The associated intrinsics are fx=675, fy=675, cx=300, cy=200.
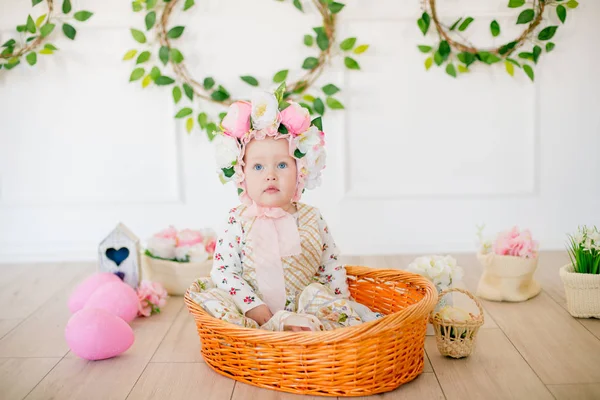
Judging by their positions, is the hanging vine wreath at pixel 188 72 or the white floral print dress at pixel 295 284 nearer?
the white floral print dress at pixel 295 284

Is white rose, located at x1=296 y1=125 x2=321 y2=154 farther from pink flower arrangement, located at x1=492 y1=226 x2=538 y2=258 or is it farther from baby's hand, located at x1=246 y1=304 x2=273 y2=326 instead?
pink flower arrangement, located at x1=492 y1=226 x2=538 y2=258

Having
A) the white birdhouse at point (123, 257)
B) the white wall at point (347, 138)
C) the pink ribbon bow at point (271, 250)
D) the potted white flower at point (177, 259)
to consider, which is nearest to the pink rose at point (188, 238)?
the potted white flower at point (177, 259)

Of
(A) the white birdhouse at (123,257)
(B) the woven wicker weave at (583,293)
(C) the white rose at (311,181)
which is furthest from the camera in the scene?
(A) the white birdhouse at (123,257)

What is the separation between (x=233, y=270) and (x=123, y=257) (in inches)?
28.4

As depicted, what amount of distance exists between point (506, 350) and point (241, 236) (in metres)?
0.88

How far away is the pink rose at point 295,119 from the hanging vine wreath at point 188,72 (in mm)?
1167

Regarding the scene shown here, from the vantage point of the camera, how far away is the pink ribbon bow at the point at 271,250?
6.82ft

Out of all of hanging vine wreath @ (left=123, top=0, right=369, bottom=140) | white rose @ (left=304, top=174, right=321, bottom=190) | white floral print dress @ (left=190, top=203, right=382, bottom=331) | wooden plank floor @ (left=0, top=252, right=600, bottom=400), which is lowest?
wooden plank floor @ (left=0, top=252, right=600, bottom=400)

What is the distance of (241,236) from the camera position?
2.13 meters

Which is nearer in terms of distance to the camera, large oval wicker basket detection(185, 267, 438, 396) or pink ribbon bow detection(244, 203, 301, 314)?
large oval wicker basket detection(185, 267, 438, 396)

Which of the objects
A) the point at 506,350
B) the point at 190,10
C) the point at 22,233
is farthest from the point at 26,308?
the point at 506,350

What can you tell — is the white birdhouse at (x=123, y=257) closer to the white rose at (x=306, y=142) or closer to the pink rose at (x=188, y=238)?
the pink rose at (x=188, y=238)

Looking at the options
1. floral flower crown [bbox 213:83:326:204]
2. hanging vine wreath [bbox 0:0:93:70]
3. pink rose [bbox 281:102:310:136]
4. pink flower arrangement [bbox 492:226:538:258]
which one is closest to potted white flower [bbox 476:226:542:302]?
pink flower arrangement [bbox 492:226:538:258]

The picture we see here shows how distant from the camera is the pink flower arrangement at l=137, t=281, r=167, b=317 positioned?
97.6 inches
